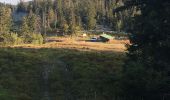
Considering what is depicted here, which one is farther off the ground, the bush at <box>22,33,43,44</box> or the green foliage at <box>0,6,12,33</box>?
the green foliage at <box>0,6,12,33</box>

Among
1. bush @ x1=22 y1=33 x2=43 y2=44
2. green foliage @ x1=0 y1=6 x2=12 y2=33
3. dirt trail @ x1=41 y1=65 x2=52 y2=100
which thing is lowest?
dirt trail @ x1=41 y1=65 x2=52 y2=100

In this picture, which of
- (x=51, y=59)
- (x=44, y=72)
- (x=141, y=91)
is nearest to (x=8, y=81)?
(x=44, y=72)

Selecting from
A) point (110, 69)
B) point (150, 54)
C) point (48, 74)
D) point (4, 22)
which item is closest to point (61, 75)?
point (48, 74)

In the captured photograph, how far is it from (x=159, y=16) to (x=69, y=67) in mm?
23164

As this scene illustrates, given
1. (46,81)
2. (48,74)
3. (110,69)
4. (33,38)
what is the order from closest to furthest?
(46,81) → (48,74) → (110,69) → (33,38)

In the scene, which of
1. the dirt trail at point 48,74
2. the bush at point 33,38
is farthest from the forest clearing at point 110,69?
the bush at point 33,38

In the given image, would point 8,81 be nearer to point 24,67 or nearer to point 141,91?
point 24,67

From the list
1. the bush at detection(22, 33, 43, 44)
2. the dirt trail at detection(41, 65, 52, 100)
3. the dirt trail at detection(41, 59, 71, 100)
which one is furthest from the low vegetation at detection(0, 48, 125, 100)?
the bush at detection(22, 33, 43, 44)

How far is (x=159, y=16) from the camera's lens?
1308 inches

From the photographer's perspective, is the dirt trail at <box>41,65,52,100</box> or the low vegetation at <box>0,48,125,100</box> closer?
the dirt trail at <box>41,65,52,100</box>

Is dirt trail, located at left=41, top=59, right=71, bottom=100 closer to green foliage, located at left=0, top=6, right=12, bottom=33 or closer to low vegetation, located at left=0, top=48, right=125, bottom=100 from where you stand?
low vegetation, located at left=0, top=48, right=125, bottom=100

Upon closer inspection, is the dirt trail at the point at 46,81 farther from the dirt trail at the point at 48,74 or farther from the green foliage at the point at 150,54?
the green foliage at the point at 150,54

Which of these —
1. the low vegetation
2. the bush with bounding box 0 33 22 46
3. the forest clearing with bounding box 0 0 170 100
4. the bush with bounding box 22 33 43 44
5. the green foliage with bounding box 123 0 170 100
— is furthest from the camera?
the bush with bounding box 22 33 43 44

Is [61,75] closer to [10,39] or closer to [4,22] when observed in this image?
[10,39]
